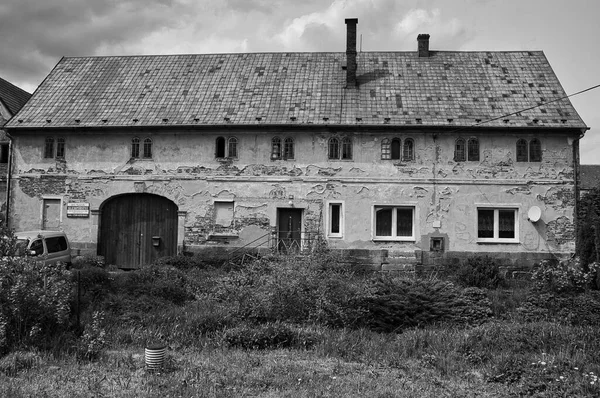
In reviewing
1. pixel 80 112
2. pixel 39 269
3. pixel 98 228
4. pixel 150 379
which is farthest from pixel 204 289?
pixel 80 112

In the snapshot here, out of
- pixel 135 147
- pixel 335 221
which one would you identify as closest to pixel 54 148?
pixel 135 147

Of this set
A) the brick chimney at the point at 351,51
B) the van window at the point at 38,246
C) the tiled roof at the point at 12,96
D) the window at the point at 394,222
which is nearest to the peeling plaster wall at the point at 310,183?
the window at the point at 394,222

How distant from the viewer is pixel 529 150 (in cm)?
1878

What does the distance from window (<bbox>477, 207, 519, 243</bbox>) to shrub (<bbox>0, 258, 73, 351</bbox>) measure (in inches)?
568

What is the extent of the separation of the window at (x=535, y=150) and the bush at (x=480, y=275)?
4564mm

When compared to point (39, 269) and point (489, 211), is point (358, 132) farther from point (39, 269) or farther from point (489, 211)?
point (39, 269)

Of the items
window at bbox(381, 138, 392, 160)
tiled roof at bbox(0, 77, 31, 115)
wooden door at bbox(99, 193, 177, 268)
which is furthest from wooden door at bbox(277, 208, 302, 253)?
tiled roof at bbox(0, 77, 31, 115)

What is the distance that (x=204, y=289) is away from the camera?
13.8 metres

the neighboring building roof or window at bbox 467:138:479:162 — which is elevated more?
the neighboring building roof

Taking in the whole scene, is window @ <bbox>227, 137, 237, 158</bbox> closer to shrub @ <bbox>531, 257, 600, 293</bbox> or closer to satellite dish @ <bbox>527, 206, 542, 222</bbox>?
satellite dish @ <bbox>527, 206, 542, 222</bbox>

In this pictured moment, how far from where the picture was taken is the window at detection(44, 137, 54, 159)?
20172 millimetres

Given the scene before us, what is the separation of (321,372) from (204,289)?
6.77 m

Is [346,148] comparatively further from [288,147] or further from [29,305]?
[29,305]

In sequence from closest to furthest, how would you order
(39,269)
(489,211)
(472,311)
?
1. (39,269)
2. (472,311)
3. (489,211)
